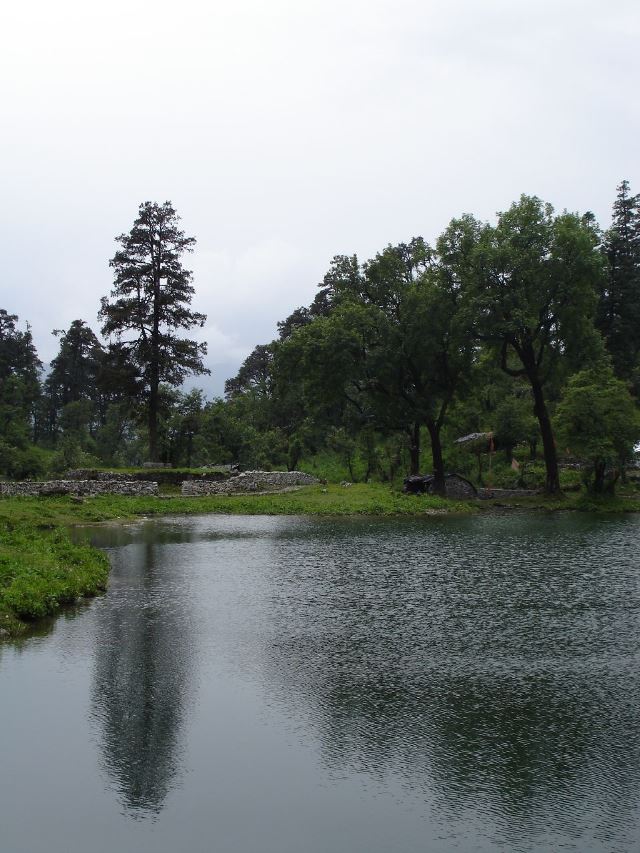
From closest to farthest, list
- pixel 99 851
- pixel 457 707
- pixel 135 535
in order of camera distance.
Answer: pixel 99 851
pixel 457 707
pixel 135 535

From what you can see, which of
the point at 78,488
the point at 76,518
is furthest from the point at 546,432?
the point at 78,488

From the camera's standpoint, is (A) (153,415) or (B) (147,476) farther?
(A) (153,415)

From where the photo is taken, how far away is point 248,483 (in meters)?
52.7

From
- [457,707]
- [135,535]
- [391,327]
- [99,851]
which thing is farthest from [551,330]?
[99,851]

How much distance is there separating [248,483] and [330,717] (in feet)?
138

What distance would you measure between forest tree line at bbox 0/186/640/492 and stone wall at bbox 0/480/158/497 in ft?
33.8

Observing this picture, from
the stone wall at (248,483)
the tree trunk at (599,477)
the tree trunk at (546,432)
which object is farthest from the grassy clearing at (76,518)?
the tree trunk at (599,477)

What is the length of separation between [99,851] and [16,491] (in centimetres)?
4022

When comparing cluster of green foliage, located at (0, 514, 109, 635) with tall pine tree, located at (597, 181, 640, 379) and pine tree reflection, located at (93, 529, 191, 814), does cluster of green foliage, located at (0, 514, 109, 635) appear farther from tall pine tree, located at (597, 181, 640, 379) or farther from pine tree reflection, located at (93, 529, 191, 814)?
tall pine tree, located at (597, 181, 640, 379)

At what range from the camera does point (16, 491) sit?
44.3 meters

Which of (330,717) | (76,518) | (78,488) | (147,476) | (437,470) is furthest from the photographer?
(437,470)

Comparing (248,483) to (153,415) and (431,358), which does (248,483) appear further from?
(431,358)

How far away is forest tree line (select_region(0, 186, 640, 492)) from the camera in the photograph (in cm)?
4697

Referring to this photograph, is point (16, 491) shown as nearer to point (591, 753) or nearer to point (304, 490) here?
point (304, 490)
